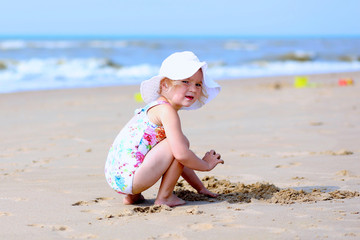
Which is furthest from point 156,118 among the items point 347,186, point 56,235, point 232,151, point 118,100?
point 118,100

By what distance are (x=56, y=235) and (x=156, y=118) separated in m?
0.95

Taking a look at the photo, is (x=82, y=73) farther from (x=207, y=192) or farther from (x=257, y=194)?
(x=257, y=194)

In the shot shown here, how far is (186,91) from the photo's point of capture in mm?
3295

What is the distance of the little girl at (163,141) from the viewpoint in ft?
10.5

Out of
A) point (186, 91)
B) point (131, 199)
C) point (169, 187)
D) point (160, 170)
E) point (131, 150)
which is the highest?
point (186, 91)

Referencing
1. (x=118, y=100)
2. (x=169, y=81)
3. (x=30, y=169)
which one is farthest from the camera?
(x=118, y=100)

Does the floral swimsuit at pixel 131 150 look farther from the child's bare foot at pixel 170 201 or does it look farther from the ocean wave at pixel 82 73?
the ocean wave at pixel 82 73

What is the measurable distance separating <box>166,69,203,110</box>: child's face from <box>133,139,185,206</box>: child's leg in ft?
0.87

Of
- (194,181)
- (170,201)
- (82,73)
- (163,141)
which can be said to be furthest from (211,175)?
(82,73)

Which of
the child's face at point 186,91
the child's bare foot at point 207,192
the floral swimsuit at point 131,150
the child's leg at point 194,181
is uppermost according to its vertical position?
the child's face at point 186,91

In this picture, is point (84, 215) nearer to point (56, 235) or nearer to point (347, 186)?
point (56, 235)

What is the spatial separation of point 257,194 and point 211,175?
2.71 feet

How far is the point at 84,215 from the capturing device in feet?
10.3

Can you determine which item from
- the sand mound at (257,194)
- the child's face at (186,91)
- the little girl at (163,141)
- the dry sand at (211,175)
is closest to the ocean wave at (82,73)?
the dry sand at (211,175)
